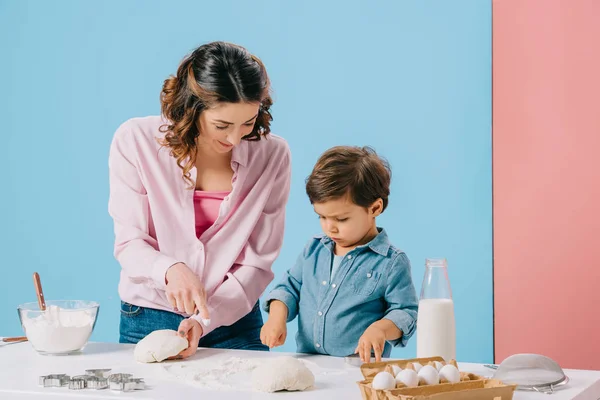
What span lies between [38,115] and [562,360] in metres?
2.63

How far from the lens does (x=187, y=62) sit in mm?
2066

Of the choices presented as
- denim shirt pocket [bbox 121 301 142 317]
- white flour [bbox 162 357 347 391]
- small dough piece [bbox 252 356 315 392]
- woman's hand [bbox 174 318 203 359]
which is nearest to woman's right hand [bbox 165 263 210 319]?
woman's hand [bbox 174 318 203 359]

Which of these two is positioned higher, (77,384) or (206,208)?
(206,208)

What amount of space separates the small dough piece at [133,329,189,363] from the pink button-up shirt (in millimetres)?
256

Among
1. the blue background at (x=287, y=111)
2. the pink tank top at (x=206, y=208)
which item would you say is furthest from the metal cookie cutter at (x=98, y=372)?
the blue background at (x=287, y=111)

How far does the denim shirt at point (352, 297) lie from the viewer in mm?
1904

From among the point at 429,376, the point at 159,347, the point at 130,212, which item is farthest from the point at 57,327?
the point at 429,376

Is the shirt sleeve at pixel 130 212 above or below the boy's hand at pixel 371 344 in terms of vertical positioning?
above

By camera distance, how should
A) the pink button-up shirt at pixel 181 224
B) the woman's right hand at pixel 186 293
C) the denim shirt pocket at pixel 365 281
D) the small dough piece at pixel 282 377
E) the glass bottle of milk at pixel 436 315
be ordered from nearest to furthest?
1. the small dough piece at pixel 282 377
2. the glass bottle of milk at pixel 436 315
3. the woman's right hand at pixel 186 293
4. the denim shirt pocket at pixel 365 281
5. the pink button-up shirt at pixel 181 224

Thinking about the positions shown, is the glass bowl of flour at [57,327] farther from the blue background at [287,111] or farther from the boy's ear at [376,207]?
the blue background at [287,111]

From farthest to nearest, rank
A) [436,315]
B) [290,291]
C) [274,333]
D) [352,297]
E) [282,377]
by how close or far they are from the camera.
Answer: [290,291] < [352,297] < [274,333] < [436,315] < [282,377]

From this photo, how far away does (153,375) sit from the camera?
5.24 feet

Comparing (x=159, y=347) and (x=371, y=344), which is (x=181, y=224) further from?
(x=371, y=344)

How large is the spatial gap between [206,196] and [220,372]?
0.61 m
